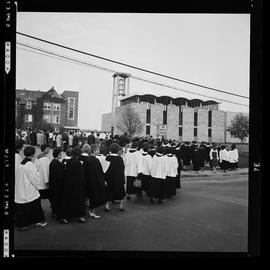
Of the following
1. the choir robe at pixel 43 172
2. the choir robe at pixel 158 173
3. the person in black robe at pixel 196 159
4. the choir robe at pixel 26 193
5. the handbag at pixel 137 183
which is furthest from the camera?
the person in black robe at pixel 196 159

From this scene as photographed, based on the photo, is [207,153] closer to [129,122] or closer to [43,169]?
[129,122]

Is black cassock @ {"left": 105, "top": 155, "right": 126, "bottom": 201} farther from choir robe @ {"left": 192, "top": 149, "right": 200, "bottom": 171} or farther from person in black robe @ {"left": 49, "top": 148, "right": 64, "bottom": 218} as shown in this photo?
choir robe @ {"left": 192, "top": 149, "right": 200, "bottom": 171}

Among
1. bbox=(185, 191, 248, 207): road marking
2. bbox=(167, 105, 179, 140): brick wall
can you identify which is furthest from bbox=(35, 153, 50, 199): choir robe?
bbox=(167, 105, 179, 140): brick wall

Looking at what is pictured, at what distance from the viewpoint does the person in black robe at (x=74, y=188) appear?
3.89 metres

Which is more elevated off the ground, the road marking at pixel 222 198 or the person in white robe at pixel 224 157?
the person in white robe at pixel 224 157

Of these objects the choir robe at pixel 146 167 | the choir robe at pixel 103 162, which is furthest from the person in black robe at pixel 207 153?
the choir robe at pixel 103 162

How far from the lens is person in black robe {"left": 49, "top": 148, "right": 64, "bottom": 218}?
12.9 ft

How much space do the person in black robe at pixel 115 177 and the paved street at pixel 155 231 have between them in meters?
0.35

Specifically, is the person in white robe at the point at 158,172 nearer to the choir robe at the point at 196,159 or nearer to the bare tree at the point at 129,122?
the choir robe at the point at 196,159

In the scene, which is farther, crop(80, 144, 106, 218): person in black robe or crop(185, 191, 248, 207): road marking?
crop(80, 144, 106, 218): person in black robe
